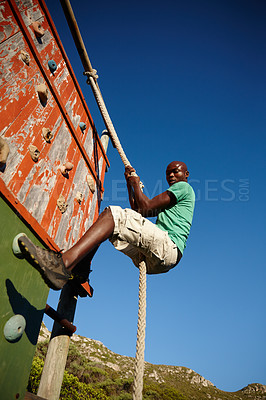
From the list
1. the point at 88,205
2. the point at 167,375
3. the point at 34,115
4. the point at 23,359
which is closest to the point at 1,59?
the point at 34,115

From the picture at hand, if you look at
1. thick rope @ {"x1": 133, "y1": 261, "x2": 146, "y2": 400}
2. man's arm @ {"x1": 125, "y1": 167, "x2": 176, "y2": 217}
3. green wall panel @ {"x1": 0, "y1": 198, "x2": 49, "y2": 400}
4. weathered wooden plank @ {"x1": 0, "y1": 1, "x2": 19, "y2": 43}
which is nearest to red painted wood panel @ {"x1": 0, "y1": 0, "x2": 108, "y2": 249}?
weathered wooden plank @ {"x1": 0, "y1": 1, "x2": 19, "y2": 43}

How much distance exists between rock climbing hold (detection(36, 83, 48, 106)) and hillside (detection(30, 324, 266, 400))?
1698cm

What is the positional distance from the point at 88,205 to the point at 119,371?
28.5 meters

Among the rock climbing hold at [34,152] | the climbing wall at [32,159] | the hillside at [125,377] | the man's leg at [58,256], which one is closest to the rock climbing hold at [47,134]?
the climbing wall at [32,159]

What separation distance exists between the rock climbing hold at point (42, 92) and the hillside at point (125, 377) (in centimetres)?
1698

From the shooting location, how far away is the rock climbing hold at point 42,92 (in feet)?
9.25

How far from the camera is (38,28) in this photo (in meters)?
2.90

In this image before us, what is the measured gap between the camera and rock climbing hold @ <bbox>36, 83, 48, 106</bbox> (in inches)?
111

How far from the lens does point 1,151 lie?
7.09ft

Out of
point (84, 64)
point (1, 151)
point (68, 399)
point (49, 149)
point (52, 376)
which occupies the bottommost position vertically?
point (68, 399)

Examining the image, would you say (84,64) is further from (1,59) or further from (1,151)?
(1,151)

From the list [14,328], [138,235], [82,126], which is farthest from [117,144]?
[14,328]

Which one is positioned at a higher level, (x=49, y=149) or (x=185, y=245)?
(x=49, y=149)

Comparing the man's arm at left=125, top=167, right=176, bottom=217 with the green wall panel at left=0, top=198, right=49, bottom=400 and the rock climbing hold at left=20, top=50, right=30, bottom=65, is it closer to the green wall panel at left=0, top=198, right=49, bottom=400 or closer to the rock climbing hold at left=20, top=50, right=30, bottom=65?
the green wall panel at left=0, top=198, right=49, bottom=400
